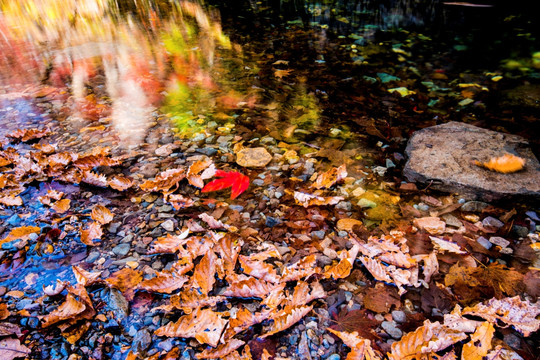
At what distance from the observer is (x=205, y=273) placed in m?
1.66

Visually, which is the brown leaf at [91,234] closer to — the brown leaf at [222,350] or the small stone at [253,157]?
the brown leaf at [222,350]

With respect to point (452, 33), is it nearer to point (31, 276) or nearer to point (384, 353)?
point (384, 353)

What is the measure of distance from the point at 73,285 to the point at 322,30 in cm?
579

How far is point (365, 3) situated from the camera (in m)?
7.64

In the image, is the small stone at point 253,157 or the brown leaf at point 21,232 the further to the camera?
the small stone at point 253,157

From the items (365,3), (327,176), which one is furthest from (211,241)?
(365,3)

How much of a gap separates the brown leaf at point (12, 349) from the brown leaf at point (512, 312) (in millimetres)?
2104

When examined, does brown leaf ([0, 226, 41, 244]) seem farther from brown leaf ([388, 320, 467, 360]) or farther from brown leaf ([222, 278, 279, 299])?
brown leaf ([388, 320, 467, 360])

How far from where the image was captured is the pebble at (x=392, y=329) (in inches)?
55.8

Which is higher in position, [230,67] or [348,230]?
[230,67]

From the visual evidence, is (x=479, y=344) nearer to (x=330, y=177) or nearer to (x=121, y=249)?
(x=330, y=177)

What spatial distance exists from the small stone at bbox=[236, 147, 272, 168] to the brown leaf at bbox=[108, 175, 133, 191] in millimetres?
886

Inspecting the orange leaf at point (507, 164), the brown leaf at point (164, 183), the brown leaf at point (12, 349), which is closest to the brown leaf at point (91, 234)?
the brown leaf at point (164, 183)

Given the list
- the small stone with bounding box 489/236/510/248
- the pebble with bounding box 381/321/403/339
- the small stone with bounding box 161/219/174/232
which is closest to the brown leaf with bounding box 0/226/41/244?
the small stone with bounding box 161/219/174/232
